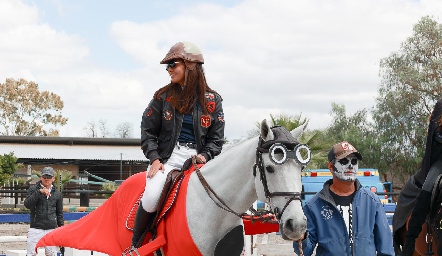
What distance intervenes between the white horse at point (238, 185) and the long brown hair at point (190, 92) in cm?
53

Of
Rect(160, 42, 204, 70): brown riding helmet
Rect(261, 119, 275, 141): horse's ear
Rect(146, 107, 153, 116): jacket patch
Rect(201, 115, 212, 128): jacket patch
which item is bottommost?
Rect(261, 119, 275, 141): horse's ear

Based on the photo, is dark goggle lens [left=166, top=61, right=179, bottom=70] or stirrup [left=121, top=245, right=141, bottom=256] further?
dark goggle lens [left=166, top=61, right=179, bottom=70]

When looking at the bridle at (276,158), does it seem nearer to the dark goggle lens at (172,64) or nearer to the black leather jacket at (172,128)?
the black leather jacket at (172,128)

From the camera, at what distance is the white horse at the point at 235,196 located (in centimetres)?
412

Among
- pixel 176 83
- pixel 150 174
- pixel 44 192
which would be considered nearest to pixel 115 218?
pixel 150 174

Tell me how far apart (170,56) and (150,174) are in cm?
93

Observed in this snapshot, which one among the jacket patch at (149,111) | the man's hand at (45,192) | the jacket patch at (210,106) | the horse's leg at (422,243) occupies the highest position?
the jacket patch at (210,106)

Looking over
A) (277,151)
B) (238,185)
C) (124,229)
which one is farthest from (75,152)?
(277,151)

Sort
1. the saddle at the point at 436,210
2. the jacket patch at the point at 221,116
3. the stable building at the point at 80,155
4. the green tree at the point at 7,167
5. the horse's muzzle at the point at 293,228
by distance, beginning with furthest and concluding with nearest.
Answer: the stable building at the point at 80,155, the green tree at the point at 7,167, the saddle at the point at 436,210, the jacket patch at the point at 221,116, the horse's muzzle at the point at 293,228

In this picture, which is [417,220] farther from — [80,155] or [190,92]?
[80,155]

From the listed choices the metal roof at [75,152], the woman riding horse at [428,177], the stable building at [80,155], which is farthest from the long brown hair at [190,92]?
the metal roof at [75,152]

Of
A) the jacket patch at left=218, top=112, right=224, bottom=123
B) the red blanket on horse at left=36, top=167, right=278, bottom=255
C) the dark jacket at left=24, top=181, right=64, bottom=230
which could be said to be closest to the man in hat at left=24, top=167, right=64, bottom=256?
the dark jacket at left=24, top=181, right=64, bottom=230

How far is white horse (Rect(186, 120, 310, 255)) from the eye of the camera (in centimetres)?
417

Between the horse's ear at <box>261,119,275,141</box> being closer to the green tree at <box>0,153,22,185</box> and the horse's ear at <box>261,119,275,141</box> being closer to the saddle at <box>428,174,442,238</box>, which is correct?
the saddle at <box>428,174,442,238</box>
